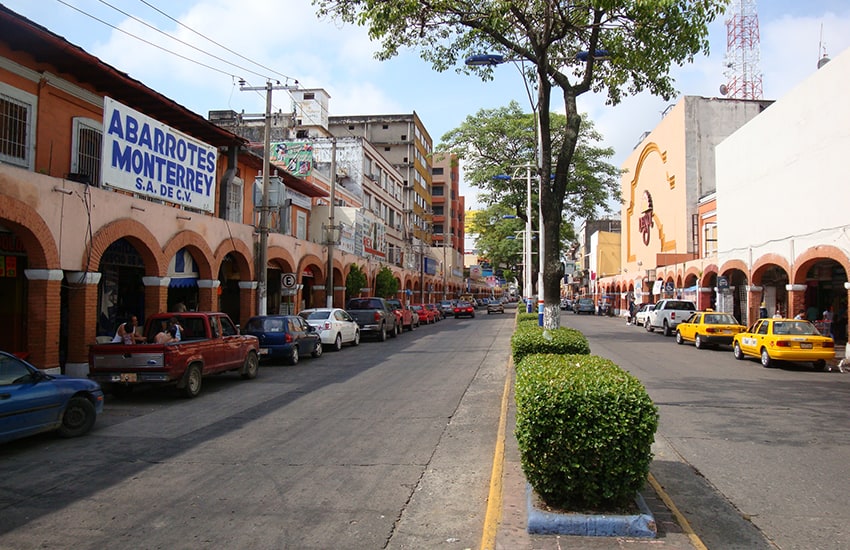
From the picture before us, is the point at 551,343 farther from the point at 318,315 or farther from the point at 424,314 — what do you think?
the point at 424,314

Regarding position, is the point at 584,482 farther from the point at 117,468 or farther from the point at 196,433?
the point at 196,433

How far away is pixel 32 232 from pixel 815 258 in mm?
23338

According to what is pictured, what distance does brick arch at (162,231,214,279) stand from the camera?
1628cm

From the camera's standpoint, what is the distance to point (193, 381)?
11680 millimetres

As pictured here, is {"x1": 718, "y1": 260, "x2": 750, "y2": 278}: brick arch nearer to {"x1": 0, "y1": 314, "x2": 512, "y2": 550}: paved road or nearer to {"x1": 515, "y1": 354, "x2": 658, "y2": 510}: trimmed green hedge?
{"x1": 0, "y1": 314, "x2": 512, "y2": 550}: paved road

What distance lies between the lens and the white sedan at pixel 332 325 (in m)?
20.7

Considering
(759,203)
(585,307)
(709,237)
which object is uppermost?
(759,203)

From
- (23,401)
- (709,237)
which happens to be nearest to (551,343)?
(23,401)

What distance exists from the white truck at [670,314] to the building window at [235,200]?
20.8 m

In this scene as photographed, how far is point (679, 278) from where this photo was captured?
38344 mm

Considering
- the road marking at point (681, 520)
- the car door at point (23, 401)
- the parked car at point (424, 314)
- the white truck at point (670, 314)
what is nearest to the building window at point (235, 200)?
the car door at point (23, 401)

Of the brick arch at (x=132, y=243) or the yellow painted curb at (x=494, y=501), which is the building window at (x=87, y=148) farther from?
the yellow painted curb at (x=494, y=501)

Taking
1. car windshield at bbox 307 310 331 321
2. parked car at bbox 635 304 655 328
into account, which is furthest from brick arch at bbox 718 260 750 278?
car windshield at bbox 307 310 331 321

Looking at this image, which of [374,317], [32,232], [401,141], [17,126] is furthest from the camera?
[401,141]
